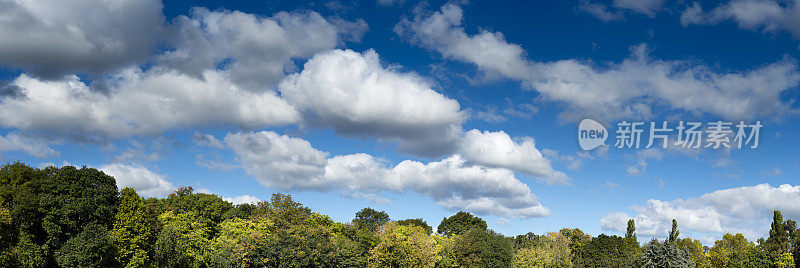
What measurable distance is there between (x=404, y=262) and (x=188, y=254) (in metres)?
32.4

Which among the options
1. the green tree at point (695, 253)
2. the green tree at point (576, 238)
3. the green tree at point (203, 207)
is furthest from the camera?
the green tree at point (576, 238)

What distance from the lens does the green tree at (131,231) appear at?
63.6m

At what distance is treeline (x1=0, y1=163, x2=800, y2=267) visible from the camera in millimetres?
55312

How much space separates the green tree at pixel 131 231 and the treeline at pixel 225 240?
0.45 feet

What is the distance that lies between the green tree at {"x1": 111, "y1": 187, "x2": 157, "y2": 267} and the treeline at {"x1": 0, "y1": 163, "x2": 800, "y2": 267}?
0.14 m

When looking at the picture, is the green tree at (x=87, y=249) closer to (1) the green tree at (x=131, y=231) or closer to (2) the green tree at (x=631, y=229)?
(1) the green tree at (x=131, y=231)

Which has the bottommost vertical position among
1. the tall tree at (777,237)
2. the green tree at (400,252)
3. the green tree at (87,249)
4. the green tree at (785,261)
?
the green tree at (87,249)

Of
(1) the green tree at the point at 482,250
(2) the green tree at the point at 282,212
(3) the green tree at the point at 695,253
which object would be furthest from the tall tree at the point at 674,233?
(2) the green tree at the point at 282,212

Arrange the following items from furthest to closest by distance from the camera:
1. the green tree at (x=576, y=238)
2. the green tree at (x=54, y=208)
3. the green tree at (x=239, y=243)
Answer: the green tree at (x=576, y=238) → the green tree at (x=239, y=243) → the green tree at (x=54, y=208)

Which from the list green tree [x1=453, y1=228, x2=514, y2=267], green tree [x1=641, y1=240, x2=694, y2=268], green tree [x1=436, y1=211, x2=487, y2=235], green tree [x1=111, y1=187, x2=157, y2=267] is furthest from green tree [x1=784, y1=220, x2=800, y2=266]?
green tree [x1=111, y1=187, x2=157, y2=267]

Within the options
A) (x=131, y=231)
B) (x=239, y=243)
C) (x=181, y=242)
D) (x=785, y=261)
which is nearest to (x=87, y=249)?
(x=131, y=231)

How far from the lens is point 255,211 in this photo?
87.9m

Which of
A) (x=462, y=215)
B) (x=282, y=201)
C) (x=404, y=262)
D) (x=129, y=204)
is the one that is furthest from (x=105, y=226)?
(x=462, y=215)

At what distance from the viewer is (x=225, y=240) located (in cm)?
7088
